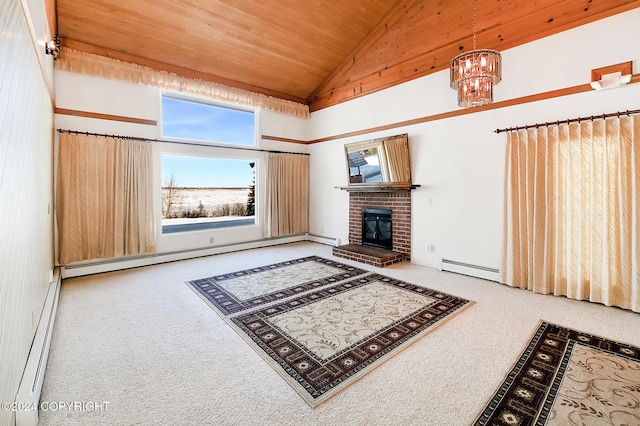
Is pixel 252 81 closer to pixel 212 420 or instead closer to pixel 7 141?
pixel 7 141

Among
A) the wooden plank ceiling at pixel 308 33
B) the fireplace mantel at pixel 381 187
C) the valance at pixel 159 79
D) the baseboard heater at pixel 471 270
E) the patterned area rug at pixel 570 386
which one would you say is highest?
the wooden plank ceiling at pixel 308 33

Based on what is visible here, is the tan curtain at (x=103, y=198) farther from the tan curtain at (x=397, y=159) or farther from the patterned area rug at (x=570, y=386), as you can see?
the patterned area rug at (x=570, y=386)

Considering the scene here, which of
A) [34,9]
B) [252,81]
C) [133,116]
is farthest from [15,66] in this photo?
[252,81]

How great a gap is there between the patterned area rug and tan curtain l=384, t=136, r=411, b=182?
10.3 feet

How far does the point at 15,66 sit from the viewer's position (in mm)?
1666

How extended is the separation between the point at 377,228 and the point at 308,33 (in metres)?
3.89

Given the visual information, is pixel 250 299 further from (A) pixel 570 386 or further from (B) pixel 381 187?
(B) pixel 381 187

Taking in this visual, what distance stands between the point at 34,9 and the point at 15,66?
1.18 m

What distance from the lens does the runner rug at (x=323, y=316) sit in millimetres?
2104

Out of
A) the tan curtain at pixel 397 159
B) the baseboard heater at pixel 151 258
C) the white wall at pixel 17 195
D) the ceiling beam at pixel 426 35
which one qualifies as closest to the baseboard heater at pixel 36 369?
the white wall at pixel 17 195

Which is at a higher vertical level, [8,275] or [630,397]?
[8,275]

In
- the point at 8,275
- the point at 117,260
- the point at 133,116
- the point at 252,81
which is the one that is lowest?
the point at 117,260

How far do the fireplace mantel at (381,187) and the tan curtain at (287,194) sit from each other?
51.2 inches

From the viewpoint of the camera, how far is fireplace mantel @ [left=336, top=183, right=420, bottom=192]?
4957 millimetres
